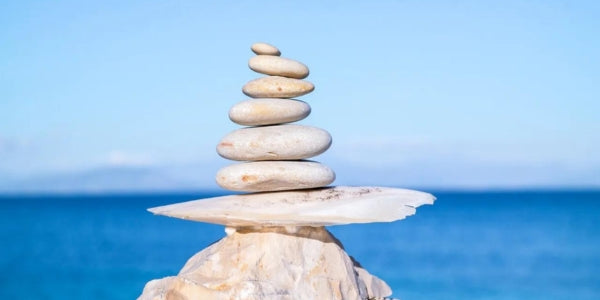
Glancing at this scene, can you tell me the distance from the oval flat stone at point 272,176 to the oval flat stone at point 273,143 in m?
0.09

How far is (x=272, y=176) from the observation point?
25.7ft

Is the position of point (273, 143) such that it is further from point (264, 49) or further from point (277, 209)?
point (264, 49)

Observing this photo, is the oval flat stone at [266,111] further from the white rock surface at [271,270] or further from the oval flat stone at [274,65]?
the white rock surface at [271,270]

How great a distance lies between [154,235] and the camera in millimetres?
32781

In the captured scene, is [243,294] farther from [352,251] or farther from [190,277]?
[352,251]

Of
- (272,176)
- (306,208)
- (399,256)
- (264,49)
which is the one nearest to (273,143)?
(272,176)

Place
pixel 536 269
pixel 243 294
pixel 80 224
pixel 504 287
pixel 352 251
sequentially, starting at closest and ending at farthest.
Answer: pixel 243 294 → pixel 504 287 → pixel 536 269 → pixel 352 251 → pixel 80 224

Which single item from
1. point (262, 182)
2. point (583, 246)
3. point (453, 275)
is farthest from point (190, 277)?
point (583, 246)

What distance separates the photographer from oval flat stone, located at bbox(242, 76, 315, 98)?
26.5 feet

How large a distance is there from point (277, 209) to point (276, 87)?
50.4 inches

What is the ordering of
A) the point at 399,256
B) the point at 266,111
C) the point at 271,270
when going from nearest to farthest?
the point at 271,270, the point at 266,111, the point at 399,256

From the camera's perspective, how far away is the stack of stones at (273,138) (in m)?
7.87

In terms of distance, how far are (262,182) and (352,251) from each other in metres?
19.1

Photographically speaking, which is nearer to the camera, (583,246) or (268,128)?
(268,128)
